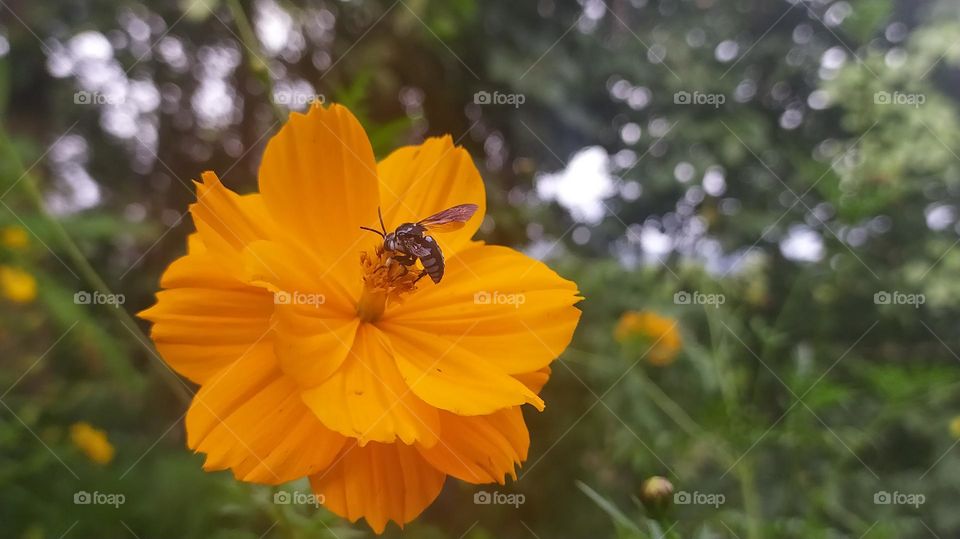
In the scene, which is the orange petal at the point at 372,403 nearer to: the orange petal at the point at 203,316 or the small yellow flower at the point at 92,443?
the orange petal at the point at 203,316

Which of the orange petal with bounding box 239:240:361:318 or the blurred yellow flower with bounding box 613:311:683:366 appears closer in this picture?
the orange petal with bounding box 239:240:361:318

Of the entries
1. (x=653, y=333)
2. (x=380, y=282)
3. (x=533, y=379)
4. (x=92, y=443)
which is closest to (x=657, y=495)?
(x=533, y=379)

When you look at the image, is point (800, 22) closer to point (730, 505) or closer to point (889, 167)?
point (889, 167)

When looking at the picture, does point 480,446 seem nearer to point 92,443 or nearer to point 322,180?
point 322,180

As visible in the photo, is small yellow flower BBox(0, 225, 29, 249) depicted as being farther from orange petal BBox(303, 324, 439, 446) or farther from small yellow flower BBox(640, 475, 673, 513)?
small yellow flower BBox(640, 475, 673, 513)

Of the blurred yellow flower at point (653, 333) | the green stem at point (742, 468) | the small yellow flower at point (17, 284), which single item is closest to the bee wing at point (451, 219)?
the green stem at point (742, 468)

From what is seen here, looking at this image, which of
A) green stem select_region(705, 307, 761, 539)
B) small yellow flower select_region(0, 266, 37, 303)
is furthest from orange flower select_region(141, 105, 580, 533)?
small yellow flower select_region(0, 266, 37, 303)

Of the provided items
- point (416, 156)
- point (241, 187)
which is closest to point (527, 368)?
point (416, 156)
